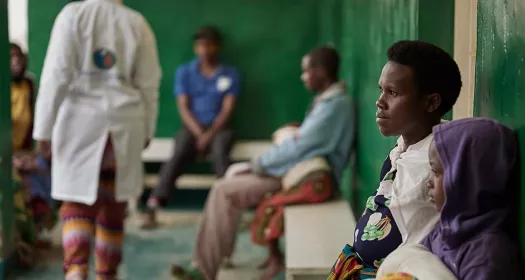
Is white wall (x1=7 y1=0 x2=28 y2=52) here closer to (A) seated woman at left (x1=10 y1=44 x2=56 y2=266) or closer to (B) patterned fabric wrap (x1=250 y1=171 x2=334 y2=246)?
(A) seated woman at left (x1=10 y1=44 x2=56 y2=266)

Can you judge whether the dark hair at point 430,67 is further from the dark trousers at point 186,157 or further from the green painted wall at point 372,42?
the dark trousers at point 186,157

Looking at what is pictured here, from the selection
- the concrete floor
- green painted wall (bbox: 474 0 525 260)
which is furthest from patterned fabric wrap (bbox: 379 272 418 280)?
the concrete floor

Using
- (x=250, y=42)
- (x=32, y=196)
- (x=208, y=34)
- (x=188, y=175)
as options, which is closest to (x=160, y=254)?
(x=32, y=196)

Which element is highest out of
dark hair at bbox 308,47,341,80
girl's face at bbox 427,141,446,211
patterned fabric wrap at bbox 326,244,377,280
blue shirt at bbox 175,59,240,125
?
girl's face at bbox 427,141,446,211

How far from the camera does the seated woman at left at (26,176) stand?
465 centimetres

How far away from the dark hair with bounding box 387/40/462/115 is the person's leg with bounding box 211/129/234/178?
13.6 feet

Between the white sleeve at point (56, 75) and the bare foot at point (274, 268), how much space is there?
148cm

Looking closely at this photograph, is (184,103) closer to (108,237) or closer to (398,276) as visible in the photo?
(108,237)

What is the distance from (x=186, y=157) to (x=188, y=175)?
18.5 inches

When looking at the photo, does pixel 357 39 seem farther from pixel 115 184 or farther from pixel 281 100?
pixel 281 100

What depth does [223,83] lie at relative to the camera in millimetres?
6359

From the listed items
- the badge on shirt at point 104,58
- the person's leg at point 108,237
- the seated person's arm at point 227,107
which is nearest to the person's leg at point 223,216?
the person's leg at point 108,237

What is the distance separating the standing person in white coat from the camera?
11.8 feet

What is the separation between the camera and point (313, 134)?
414cm
